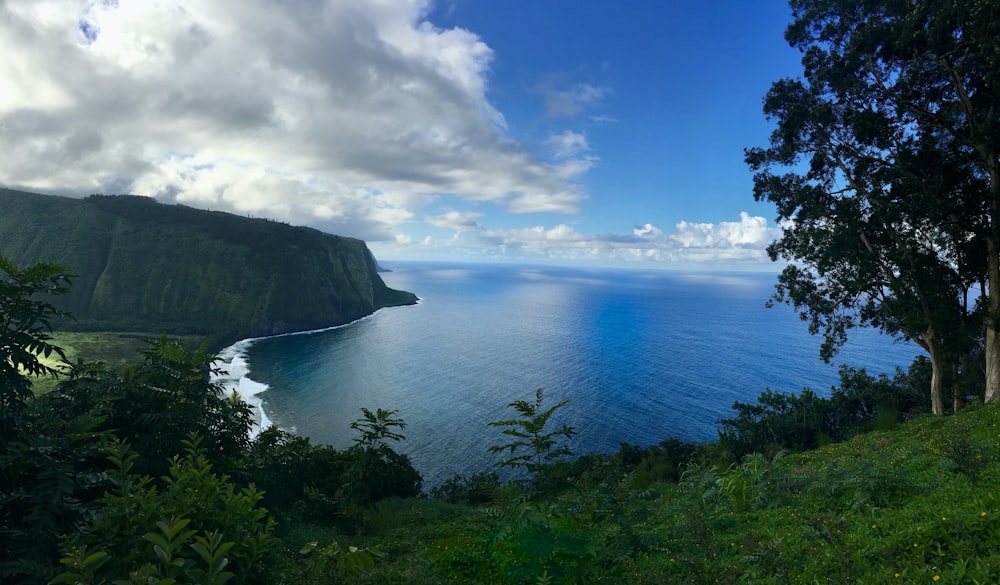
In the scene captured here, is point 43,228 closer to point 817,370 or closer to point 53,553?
point 53,553

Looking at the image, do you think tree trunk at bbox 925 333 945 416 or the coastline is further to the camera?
the coastline

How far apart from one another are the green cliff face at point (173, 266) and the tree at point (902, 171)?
5724 inches

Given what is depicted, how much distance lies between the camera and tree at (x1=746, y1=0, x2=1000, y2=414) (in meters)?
16.6

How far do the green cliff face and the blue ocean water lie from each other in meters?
21.9

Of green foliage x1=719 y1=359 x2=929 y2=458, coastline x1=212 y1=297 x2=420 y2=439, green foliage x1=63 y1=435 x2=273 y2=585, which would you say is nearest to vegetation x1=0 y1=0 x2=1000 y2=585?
green foliage x1=63 y1=435 x2=273 y2=585

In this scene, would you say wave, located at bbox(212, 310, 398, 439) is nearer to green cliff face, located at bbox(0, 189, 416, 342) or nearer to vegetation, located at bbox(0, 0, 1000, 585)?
green cliff face, located at bbox(0, 189, 416, 342)

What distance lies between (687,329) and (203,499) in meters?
152

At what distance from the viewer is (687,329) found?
466 ft

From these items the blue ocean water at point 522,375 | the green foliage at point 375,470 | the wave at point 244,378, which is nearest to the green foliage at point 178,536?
the green foliage at point 375,470

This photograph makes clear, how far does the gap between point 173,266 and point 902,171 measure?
195 m

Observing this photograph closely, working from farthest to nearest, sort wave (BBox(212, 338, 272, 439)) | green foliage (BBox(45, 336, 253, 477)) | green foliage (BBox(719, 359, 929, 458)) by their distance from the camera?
wave (BBox(212, 338, 272, 439)) < green foliage (BBox(719, 359, 929, 458)) < green foliage (BBox(45, 336, 253, 477))

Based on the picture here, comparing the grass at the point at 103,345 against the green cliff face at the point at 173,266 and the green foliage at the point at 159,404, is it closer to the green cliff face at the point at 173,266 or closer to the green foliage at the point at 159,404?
the green cliff face at the point at 173,266

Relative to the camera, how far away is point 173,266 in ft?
522

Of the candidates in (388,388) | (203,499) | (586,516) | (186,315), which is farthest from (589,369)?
(186,315)
